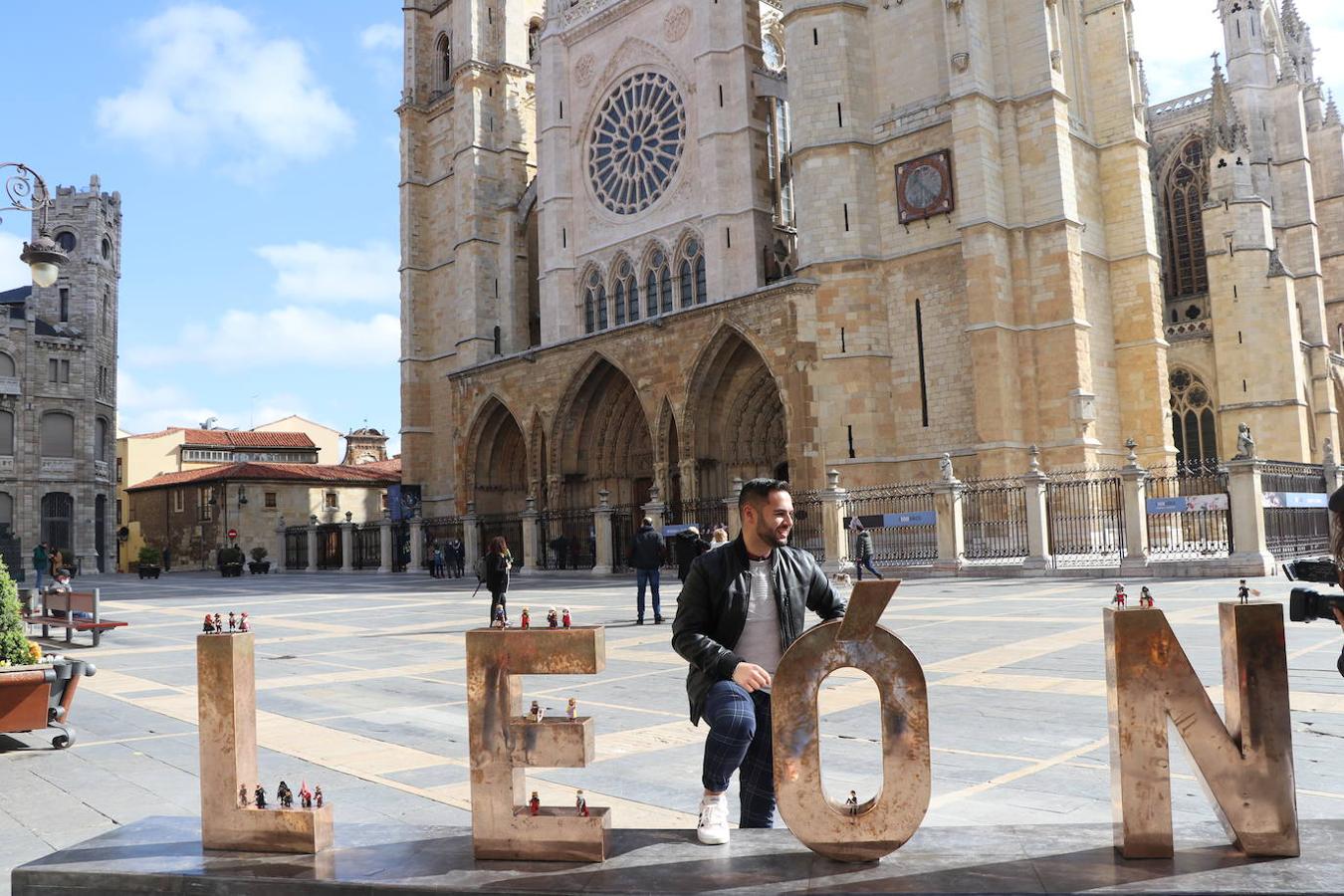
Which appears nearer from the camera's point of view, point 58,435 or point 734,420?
point 734,420

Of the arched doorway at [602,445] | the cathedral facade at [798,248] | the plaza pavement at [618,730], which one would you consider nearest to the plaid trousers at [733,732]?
the plaza pavement at [618,730]

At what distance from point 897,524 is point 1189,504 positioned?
552cm

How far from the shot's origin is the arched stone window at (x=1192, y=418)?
105 ft

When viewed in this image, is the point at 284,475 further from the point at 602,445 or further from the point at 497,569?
the point at 497,569

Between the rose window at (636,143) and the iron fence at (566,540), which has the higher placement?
the rose window at (636,143)

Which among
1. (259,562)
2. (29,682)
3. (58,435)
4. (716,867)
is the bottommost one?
(716,867)

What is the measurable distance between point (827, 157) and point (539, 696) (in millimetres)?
20348

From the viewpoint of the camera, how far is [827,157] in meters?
25.2

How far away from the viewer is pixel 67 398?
43.8 meters

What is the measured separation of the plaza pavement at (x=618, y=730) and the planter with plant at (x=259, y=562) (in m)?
26.8

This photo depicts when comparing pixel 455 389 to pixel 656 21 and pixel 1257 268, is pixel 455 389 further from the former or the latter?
pixel 1257 268

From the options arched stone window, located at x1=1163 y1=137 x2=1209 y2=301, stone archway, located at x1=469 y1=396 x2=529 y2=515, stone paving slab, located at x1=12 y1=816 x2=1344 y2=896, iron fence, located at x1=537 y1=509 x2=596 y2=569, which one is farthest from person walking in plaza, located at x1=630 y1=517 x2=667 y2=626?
arched stone window, located at x1=1163 y1=137 x2=1209 y2=301

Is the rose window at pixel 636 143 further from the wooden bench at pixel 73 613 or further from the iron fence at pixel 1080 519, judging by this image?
the wooden bench at pixel 73 613

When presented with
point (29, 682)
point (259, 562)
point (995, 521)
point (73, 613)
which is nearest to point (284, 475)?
point (259, 562)
